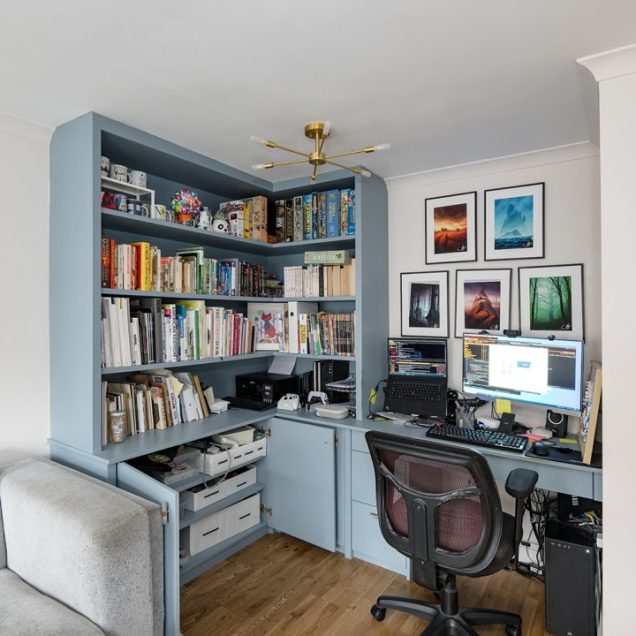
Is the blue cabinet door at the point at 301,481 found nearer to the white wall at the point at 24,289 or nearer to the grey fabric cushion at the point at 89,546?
the grey fabric cushion at the point at 89,546

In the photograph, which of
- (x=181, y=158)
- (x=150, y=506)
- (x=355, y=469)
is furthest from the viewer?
(x=355, y=469)

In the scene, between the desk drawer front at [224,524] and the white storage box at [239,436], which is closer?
the desk drawer front at [224,524]

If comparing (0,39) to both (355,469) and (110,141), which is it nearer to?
(110,141)

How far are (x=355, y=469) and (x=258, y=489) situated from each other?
2.13 ft

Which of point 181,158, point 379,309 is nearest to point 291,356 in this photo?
point 379,309

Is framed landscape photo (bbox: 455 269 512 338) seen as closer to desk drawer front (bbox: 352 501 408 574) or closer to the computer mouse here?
the computer mouse

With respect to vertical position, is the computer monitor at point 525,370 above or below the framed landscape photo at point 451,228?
below

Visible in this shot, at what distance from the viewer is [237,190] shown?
2.94 meters

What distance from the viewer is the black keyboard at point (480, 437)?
2.07 metres

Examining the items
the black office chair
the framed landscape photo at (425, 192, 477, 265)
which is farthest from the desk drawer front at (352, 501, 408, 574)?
the framed landscape photo at (425, 192, 477, 265)

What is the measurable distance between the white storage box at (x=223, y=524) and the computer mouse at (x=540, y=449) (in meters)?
1.64

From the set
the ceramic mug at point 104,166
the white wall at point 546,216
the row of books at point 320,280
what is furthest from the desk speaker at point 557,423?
the ceramic mug at point 104,166

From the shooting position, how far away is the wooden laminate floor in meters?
2.00

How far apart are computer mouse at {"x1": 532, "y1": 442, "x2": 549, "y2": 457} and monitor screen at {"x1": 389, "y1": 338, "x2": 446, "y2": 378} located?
0.67 meters
